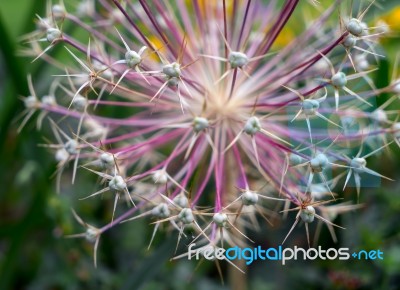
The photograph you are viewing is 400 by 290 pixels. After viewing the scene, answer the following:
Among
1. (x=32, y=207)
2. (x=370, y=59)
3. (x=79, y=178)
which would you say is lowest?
(x=32, y=207)

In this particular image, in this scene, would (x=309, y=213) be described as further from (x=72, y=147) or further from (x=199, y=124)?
(x=72, y=147)

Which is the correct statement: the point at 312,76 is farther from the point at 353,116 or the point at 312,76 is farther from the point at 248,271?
the point at 248,271

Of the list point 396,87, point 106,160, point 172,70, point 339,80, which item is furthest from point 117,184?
point 396,87

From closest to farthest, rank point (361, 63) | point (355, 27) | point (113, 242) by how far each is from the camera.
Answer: point (355, 27)
point (361, 63)
point (113, 242)

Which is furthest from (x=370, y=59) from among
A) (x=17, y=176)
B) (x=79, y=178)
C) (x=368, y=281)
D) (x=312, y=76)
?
(x=17, y=176)

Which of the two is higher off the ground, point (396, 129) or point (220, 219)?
point (396, 129)

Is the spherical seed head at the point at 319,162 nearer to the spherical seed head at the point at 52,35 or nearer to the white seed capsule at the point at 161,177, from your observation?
the white seed capsule at the point at 161,177
